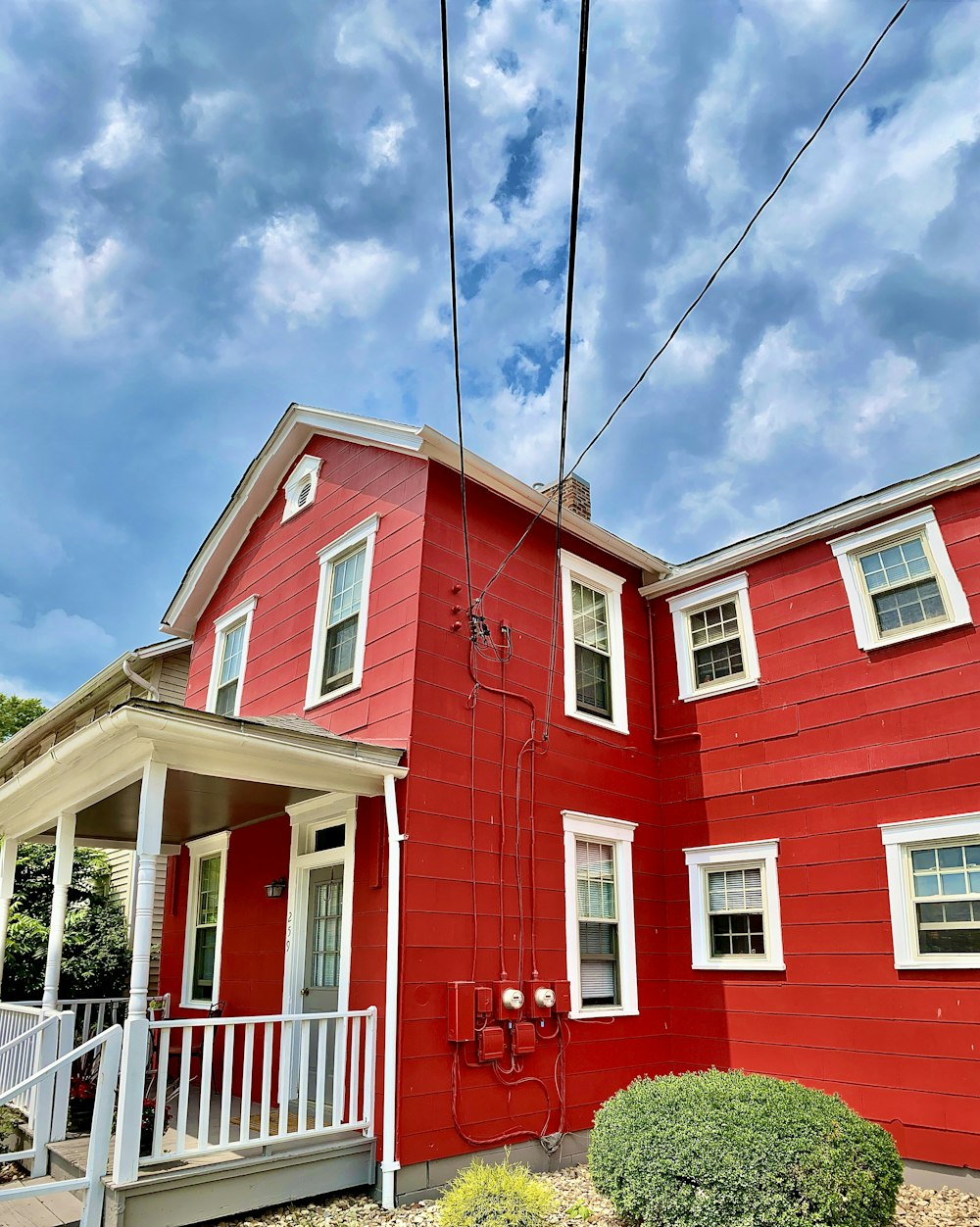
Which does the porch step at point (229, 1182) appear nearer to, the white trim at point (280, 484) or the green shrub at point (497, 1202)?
the green shrub at point (497, 1202)

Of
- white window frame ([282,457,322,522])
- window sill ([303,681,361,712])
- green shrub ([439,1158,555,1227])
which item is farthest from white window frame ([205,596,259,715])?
green shrub ([439,1158,555,1227])

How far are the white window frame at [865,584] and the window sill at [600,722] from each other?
8.86 feet

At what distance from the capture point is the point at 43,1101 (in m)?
6.71

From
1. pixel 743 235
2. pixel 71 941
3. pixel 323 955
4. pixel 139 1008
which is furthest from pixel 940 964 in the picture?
pixel 71 941

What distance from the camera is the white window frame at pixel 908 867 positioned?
24.4 feet

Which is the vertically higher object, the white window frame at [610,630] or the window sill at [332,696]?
the white window frame at [610,630]

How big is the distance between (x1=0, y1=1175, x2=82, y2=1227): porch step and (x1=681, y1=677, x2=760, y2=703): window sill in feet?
24.1

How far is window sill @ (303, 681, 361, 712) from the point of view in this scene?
855cm

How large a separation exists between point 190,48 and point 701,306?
526 cm

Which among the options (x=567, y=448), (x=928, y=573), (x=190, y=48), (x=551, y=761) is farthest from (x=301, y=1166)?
(x=190, y=48)

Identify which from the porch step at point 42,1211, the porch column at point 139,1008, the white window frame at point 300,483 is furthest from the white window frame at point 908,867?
the white window frame at point 300,483

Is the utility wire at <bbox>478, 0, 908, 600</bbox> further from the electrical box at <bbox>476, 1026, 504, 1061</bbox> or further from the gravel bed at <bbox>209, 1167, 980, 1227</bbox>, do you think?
the gravel bed at <bbox>209, 1167, 980, 1227</bbox>

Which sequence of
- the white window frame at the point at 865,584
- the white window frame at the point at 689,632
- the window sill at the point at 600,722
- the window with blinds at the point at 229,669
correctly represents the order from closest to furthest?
the white window frame at the point at 865,584, the window sill at the point at 600,722, the white window frame at the point at 689,632, the window with blinds at the point at 229,669

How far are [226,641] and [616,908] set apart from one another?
6.20 m
